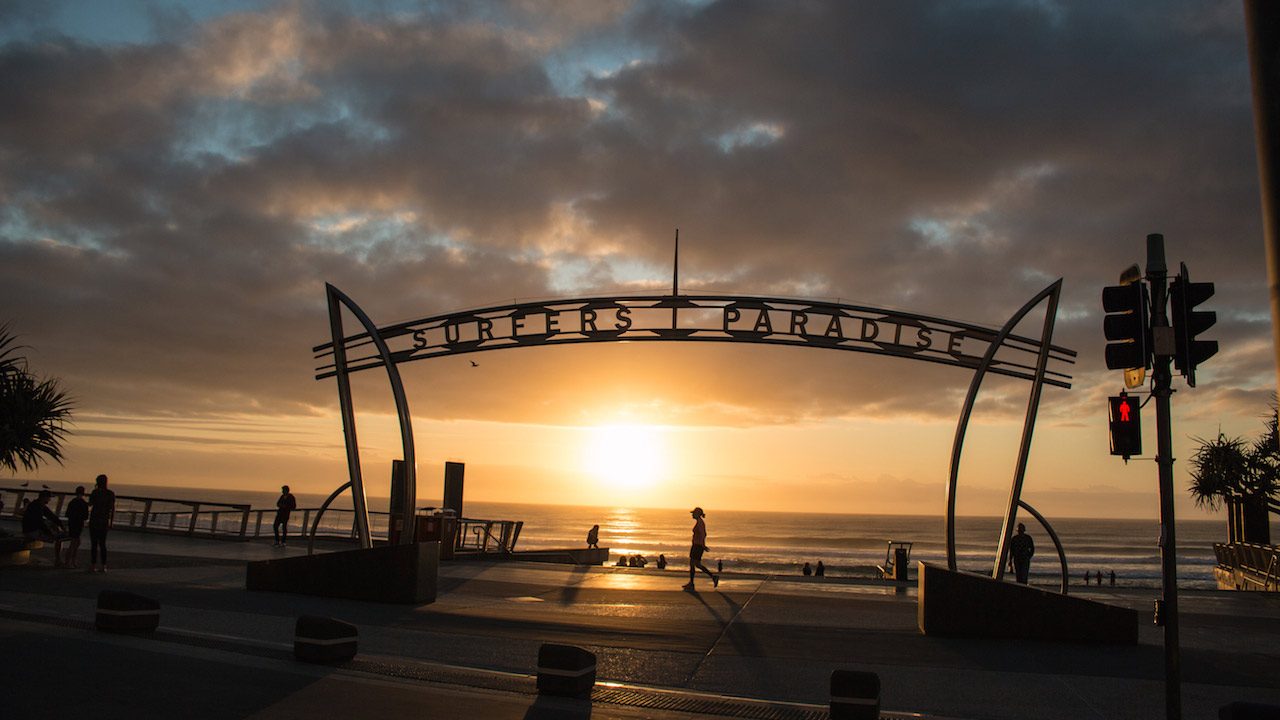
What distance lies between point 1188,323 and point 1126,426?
1.19m

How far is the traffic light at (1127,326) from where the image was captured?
7.73m

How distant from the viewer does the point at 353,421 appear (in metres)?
15.9

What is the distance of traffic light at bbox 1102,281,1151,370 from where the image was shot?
7727mm

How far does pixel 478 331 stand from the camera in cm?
1574

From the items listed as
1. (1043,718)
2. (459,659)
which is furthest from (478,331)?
(1043,718)

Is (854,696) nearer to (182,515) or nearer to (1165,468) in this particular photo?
(1165,468)

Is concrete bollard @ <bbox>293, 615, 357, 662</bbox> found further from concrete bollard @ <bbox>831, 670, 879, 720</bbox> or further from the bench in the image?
the bench

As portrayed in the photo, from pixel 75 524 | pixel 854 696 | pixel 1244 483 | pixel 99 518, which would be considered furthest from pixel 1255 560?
pixel 75 524

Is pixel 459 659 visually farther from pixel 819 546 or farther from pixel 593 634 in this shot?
pixel 819 546

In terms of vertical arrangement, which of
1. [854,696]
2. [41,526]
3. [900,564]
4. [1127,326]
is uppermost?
[1127,326]

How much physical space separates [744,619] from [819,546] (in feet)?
279

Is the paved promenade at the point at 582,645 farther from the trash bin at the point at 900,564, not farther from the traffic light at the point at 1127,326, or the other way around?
the trash bin at the point at 900,564

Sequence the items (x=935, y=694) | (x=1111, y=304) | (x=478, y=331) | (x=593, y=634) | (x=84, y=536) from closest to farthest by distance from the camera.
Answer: (x=1111, y=304) < (x=935, y=694) < (x=593, y=634) < (x=478, y=331) < (x=84, y=536)

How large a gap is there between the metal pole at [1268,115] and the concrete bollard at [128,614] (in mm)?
10609
